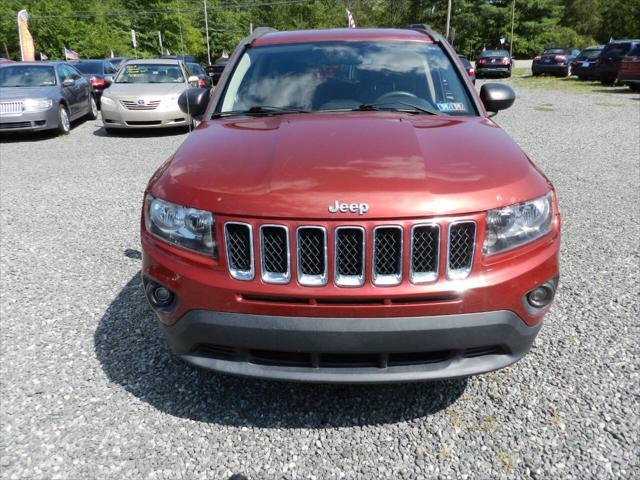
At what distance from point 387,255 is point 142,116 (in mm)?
9950

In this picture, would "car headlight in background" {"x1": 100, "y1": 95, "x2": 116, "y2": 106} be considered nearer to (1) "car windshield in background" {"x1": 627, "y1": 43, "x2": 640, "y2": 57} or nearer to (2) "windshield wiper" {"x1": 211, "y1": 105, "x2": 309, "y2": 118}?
(2) "windshield wiper" {"x1": 211, "y1": 105, "x2": 309, "y2": 118}

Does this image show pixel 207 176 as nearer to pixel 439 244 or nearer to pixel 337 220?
pixel 337 220

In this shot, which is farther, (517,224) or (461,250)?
(517,224)

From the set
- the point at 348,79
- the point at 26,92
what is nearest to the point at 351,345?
the point at 348,79

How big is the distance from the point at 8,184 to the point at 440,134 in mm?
6723

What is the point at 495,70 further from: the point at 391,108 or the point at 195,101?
the point at 391,108

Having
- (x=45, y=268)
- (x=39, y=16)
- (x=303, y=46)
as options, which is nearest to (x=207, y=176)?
(x=303, y=46)

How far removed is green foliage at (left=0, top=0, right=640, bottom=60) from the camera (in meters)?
47.4

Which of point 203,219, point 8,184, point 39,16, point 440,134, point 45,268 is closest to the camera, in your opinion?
point 203,219

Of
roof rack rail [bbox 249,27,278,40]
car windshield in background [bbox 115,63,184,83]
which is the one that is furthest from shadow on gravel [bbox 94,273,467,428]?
car windshield in background [bbox 115,63,184,83]

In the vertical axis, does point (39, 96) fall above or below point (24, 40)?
above

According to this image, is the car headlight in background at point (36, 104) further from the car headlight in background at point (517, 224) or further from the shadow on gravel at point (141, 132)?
the car headlight in background at point (517, 224)

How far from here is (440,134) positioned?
2760 mm

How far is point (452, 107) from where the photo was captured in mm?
3309
